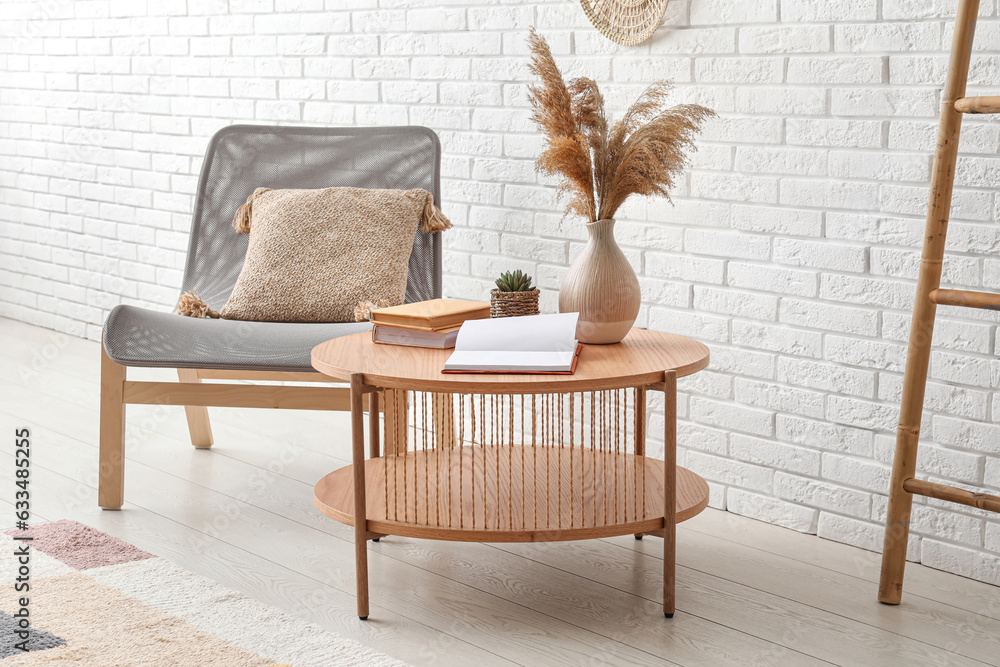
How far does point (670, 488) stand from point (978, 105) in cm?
77

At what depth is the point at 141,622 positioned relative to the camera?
67.4 inches

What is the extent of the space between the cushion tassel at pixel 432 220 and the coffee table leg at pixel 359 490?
2.85 feet

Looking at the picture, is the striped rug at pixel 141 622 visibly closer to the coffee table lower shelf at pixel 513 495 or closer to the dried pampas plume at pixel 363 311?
the coffee table lower shelf at pixel 513 495

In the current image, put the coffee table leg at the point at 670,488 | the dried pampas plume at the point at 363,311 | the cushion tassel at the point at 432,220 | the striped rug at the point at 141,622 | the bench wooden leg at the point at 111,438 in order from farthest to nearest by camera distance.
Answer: the cushion tassel at the point at 432,220
the dried pampas plume at the point at 363,311
the bench wooden leg at the point at 111,438
the coffee table leg at the point at 670,488
the striped rug at the point at 141,622

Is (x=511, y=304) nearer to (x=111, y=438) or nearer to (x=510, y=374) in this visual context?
(x=510, y=374)

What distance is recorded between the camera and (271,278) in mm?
2480

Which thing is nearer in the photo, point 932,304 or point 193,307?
point 932,304

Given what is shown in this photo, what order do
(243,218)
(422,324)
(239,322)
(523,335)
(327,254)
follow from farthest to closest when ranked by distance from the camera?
(243,218) < (327,254) < (239,322) < (422,324) < (523,335)

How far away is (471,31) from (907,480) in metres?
1.58

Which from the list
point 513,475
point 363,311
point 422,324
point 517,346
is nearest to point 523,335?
point 517,346

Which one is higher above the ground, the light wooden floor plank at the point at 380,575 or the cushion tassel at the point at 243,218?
the cushion tassel at the point at 243,218

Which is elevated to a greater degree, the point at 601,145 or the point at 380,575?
the point at 601,145

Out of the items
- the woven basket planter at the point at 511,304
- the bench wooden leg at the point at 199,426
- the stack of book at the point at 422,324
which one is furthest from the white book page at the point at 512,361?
the bench wooden leg at the point at 199,426

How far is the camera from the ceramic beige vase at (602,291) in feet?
6.26
